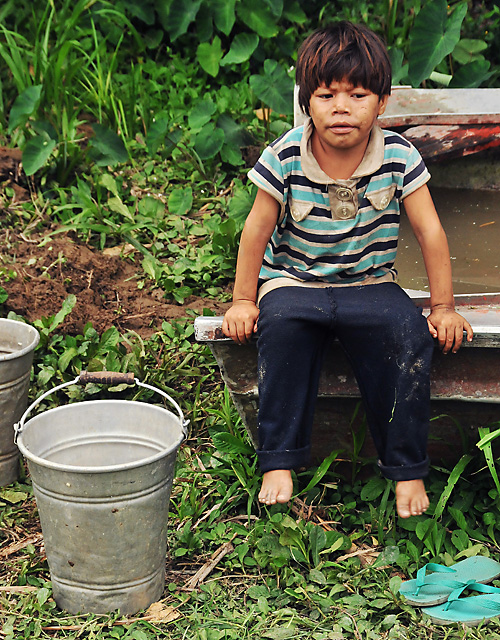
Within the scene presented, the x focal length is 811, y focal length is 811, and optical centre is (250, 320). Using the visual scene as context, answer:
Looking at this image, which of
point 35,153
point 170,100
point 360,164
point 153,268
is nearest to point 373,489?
point 360,164

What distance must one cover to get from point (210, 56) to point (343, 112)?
298cm

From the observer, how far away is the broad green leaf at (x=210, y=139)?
13.8ft

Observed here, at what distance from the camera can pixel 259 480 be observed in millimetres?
2613

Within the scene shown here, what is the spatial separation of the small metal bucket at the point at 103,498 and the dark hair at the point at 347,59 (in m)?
0.96

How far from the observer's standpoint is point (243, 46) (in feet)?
16.0

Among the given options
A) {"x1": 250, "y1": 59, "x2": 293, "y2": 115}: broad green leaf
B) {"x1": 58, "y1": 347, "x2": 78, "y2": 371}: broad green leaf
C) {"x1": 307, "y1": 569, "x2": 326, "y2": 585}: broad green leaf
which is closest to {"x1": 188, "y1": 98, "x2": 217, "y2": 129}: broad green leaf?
{"x1": 250, "y1": 59, "x2": 293, "y2": 115}: broad green leaf

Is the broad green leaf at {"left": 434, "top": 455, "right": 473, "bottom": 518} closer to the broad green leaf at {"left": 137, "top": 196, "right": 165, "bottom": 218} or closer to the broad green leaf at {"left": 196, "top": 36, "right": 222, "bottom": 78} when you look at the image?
the broad green leaf at {"left": 137, "top": 196, "right": 165, "bottom": 218}

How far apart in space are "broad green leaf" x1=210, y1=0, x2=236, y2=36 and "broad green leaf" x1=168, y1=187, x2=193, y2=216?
1.26m

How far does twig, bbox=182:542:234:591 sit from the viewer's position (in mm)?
2303

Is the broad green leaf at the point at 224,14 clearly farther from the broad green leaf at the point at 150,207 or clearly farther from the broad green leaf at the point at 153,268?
the broad green leaf at the point at 153,268

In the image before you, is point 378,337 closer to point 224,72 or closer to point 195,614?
point 195,614

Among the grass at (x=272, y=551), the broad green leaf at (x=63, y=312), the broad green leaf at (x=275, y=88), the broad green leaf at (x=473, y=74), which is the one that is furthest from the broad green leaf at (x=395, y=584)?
the broad green leaf at (x=473, y=74)

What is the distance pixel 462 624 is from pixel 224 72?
393cm

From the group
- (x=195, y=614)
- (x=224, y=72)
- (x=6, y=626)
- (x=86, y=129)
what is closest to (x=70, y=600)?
(x=6, y=626)
